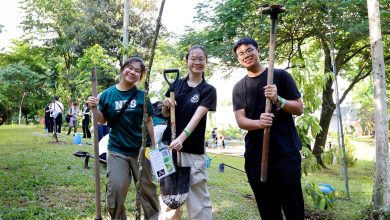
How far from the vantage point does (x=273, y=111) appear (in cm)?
253

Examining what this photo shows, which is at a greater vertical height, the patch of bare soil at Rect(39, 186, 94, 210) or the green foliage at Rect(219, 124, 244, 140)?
the green foliage at Rect(219, 124, 244, 140)

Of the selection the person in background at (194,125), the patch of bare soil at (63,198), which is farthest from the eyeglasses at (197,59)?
the patch of bare soil at (63,198)

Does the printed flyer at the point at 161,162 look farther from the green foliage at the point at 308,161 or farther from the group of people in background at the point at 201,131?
the green foliage at the point at 308,161

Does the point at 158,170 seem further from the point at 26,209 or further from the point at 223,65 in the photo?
the point at 223,65

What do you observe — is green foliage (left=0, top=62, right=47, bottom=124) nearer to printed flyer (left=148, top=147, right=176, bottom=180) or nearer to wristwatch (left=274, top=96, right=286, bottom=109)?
printed flyer (left=148, top=147, right=176, bottom=180)

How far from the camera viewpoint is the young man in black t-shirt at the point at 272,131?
2.44 meters

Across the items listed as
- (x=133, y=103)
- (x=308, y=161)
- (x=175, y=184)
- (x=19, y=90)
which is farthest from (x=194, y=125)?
(x=19, y=90)

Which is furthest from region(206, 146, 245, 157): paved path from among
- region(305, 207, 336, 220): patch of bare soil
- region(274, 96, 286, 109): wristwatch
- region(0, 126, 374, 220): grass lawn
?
region(274, 96, 286, 109): wristwatch

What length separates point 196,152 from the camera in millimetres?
3027

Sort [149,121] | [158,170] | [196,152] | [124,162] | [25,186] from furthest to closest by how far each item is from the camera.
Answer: [25,186], [149,121], [124,162], [196,152], [158,170]

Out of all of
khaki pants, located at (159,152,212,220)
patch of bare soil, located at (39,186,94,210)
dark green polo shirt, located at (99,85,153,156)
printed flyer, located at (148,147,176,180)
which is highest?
dark green polo shirt, located at (99,85,153,156)

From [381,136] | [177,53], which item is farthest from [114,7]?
[381,136]

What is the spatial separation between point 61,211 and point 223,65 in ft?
29.9

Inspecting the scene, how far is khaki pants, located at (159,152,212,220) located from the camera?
296cm
